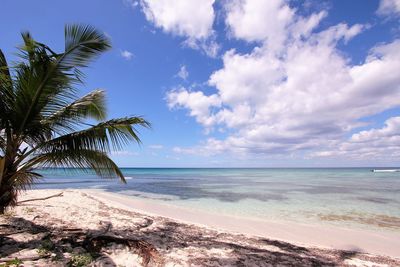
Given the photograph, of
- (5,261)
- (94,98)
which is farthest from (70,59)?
(5,261)

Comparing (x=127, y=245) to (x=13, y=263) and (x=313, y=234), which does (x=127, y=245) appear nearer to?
(x=13, y=263)

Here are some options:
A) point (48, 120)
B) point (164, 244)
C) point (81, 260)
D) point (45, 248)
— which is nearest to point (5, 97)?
point (48, 120)

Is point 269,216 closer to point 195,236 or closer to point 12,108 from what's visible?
point 195,236

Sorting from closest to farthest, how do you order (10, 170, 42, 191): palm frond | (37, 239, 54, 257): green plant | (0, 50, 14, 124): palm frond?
(37, 239, 54, 257): green plant → (0, 50, 14, 124): palm frond → (10, 170, 42, 191): palm frond

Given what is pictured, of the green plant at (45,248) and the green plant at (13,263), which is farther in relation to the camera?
the green plant at (45,248)

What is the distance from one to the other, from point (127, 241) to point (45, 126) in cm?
267

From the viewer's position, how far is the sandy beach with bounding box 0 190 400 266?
4.35 m

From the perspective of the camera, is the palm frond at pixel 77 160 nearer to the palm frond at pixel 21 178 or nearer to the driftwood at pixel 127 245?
the palm frond at pixel 21 178

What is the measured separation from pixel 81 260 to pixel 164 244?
190 centimetres

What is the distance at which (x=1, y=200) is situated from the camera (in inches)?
177

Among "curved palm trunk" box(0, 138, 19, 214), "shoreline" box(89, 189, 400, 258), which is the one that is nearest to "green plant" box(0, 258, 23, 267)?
"curved palm trunk" box(0, 138, 19, 214)

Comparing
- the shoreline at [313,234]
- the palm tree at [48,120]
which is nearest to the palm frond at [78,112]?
the palm tree at [48,120]

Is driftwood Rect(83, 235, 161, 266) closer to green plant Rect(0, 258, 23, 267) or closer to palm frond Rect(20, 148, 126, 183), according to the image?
green plant Rect(0, 258, 23, 267)

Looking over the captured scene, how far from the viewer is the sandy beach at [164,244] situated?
14.3 ft
